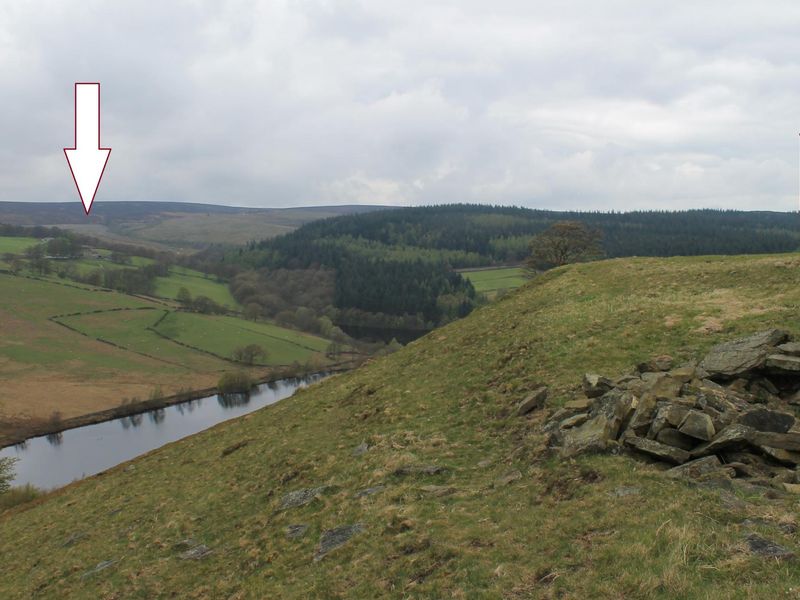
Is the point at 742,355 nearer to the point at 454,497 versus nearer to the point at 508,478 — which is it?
the point at 508,478

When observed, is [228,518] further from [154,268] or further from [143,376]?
[154,268]

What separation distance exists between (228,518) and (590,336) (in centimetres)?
1814

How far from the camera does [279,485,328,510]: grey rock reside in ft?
56.6

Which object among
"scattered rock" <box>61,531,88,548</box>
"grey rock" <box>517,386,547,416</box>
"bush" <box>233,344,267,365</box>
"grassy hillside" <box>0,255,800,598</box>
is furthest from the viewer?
"bush" <box>233,344,267,365</box>

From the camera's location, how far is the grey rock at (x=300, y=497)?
1725cm

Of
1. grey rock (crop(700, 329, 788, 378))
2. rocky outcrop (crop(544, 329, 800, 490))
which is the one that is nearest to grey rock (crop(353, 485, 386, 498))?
rocky outcrop (crop(544, 329, 800, 490))

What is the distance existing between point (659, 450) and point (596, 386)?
4680 millimetres

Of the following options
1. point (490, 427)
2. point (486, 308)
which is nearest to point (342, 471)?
point (490, 427)

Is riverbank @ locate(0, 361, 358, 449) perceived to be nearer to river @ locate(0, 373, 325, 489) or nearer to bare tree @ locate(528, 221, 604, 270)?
river @ locate(0, 373, 325, 489)

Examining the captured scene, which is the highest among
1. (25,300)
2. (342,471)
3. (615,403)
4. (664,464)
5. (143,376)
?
(615,403)

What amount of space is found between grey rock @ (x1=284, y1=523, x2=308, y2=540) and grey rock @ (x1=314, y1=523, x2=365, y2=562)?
98cm

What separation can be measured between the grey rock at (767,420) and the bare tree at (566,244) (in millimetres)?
48935

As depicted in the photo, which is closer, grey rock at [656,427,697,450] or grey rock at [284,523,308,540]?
grey rock at [656,427,697,450]

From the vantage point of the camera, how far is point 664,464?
12648 millimetres
